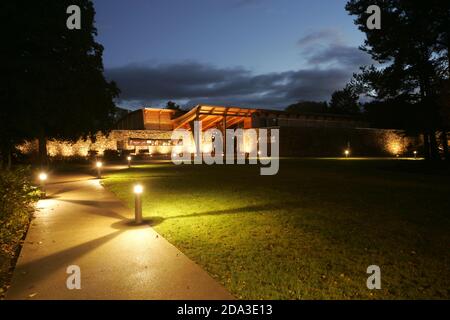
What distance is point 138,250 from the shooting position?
17.5 feet

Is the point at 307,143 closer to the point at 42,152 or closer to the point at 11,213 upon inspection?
the point at 42,152

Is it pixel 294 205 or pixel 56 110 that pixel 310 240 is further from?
pixel 56 110

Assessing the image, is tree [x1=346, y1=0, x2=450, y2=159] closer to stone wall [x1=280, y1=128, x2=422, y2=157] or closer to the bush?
stone wall [x1=280, y1=128, x2=422, y2=157]

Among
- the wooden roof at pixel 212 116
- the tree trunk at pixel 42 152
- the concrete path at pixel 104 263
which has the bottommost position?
the concrete path at pixel 104 263

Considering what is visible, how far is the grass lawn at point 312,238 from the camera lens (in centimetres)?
408

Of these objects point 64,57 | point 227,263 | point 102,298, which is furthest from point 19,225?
point 64,57

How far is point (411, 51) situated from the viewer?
21.0 metres

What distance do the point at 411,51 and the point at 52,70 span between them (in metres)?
22.6

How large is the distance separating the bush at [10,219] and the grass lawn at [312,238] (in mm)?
2558

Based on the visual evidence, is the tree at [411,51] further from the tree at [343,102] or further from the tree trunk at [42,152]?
the tree at [343,102]

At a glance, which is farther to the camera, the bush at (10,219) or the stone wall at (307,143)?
the stone wall at (307,143)

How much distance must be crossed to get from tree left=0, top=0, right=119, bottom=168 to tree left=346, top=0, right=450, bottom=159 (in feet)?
65.1

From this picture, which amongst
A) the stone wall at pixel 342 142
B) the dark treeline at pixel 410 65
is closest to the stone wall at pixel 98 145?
the stone wall at pixel 342 142

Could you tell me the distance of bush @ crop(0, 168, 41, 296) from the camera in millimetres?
4965
